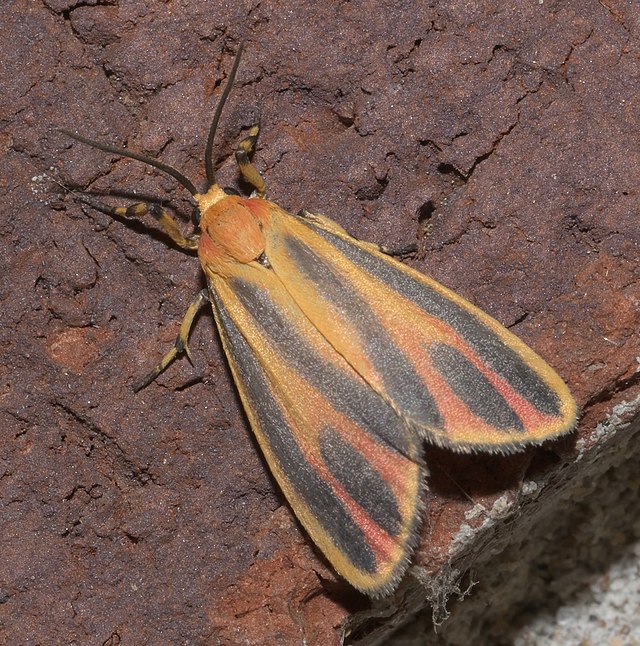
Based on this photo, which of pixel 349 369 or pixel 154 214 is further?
pixel 154 214

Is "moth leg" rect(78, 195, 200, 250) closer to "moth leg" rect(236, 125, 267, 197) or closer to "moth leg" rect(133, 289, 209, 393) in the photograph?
"moth leg" rect(133, 289, 209, 393)

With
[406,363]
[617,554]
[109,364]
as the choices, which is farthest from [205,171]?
[617,554]

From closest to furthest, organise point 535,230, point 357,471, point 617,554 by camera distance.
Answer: point 357,471, point 535,230, point 617,554

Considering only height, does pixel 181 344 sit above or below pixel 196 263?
below

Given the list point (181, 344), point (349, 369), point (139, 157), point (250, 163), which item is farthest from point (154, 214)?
point (349, 369)

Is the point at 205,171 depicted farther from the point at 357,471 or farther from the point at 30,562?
the point at 30,562

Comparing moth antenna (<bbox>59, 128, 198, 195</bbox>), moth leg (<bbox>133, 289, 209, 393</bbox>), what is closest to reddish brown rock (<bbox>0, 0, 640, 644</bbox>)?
moth leg (<bbox>133, 289, 209, 393</bbox>)

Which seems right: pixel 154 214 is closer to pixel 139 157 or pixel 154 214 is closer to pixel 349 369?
pixel 139 157

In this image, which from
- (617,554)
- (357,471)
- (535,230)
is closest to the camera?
(357,471)
